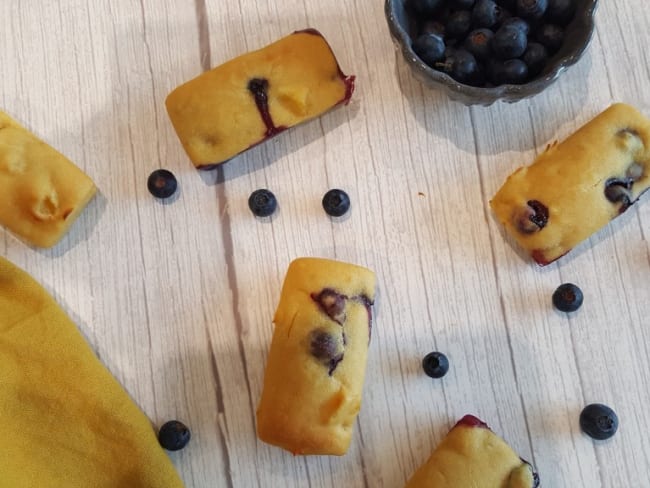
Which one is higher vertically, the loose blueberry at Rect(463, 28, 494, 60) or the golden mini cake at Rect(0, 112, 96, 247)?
the loose blueberry at Rect(463, 28, 494, 60)

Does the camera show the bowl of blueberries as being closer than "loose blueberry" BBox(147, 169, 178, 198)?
Yes

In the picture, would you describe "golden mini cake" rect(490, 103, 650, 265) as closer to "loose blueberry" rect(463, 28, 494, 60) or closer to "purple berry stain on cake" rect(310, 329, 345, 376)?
"loose blueberry" rect(463, 28, 494, 60)

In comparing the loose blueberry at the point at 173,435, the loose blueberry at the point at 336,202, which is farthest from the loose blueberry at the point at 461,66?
the loose blueberry at the point at 173,435

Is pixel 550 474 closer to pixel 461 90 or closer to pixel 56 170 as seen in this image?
pixel 461 90

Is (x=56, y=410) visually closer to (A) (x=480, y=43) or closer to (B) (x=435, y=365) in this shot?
(B) (x=435, y=365)

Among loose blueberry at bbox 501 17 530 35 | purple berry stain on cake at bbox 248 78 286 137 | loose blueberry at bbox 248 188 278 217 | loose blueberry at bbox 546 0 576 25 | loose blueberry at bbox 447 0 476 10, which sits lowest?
loose blueberry at bbox 248 188 278 217

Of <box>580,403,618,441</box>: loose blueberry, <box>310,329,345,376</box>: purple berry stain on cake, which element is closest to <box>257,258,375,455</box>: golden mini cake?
<box>310,329,345,376</box>: purple berry stain on cake
